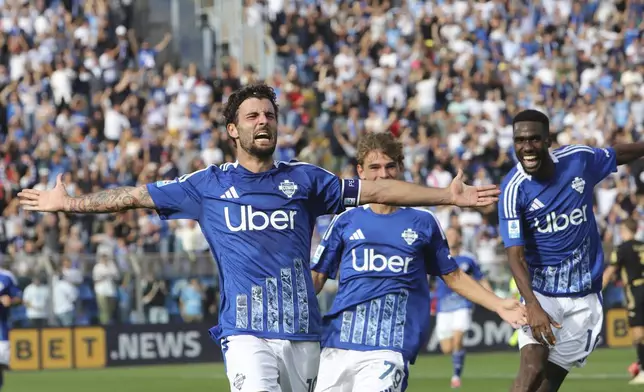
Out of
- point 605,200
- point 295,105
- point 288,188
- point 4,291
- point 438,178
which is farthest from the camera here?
point 295,105

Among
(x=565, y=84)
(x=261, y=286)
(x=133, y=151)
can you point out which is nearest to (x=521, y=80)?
(x=565, y=84)

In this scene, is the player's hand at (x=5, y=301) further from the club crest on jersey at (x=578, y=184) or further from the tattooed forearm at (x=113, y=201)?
the tattooed forearm at (x=113, y=201)

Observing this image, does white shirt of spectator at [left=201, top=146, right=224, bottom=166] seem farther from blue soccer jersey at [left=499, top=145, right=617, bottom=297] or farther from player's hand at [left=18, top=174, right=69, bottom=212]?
player's hand at [left=18, top=174, right=69, bottom=212]

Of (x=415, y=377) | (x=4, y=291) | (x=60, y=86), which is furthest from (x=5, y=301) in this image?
(x=60, y=86)

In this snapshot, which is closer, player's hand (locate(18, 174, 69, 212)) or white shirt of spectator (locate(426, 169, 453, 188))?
player's hand (locate(18, 174, 69, 212))

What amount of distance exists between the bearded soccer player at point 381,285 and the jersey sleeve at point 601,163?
2.08 metres

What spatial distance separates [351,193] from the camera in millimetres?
7969

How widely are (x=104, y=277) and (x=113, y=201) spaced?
15262 millimetres

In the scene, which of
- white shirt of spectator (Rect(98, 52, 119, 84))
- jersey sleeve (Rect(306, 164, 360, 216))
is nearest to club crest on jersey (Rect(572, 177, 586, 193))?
jersey sleeve (Rect(306, 164, 360, 216))

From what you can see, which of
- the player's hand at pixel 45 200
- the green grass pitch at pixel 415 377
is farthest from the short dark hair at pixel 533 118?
the green grass pitch at pixel 415 377

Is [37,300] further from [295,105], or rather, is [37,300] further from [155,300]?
[295,105]

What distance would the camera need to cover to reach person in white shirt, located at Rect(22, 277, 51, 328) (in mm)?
22625

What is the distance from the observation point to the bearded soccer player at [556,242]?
34.5ft

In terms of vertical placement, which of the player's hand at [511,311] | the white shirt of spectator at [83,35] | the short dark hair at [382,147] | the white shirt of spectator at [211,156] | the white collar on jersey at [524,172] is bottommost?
the player's hand at [511,311]
